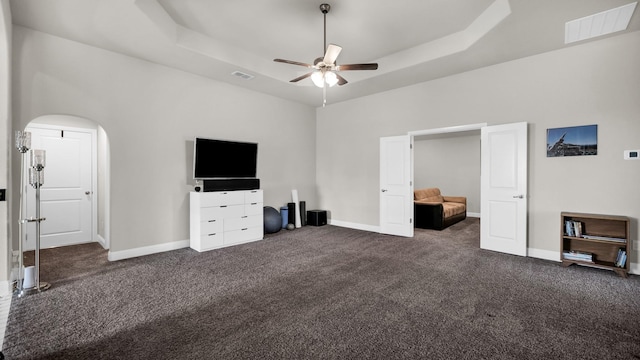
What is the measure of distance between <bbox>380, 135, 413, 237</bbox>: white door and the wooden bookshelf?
2.35 m

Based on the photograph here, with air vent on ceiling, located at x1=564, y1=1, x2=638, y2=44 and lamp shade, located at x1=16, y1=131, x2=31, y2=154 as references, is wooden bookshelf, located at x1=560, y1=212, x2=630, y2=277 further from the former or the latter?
lamp shade, located at x1=16, y1=131, x2=31, y2=154

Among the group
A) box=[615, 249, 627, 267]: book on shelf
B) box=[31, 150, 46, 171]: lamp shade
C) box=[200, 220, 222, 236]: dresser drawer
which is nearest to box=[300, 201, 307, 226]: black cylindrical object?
box=[200, 220, 222, 236]: dresser drawer

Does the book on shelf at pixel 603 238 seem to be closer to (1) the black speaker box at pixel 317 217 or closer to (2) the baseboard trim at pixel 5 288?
(1) the black speaker box at pixel 317 217

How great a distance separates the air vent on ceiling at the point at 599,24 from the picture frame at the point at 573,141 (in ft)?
3.79

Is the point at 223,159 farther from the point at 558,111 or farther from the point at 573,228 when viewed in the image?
the point at 573,228

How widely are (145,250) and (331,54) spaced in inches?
156

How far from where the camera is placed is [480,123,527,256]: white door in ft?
14.1

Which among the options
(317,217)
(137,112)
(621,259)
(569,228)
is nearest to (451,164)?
(317,217)

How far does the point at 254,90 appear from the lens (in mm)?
5953

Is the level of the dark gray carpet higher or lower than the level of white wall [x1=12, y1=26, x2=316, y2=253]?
lower

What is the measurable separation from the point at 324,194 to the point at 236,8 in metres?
4.55

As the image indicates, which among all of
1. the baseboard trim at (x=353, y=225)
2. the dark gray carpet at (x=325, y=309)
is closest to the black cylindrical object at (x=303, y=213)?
the baseboard trim at (x=353, y=225)

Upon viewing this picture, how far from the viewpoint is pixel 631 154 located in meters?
3.59

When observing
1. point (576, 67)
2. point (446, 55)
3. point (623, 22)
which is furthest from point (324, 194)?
point (623, 22)
